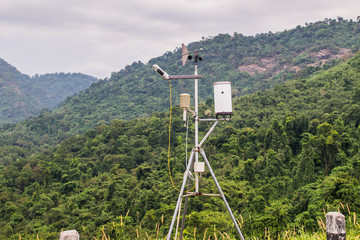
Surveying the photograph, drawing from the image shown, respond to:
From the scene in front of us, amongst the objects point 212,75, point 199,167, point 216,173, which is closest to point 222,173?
point 216,173

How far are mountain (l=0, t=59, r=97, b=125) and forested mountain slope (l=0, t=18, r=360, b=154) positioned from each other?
28.6 meters

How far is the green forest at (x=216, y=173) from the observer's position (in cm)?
1051

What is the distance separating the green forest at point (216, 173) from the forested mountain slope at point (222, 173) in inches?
2.2

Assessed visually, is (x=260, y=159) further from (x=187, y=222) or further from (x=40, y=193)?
(x=40, y=193)

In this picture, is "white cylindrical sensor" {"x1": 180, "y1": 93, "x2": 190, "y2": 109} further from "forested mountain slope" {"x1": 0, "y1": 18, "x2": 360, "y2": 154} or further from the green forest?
"forested mountain slope" {"x1": 0, "y1": 18, "x2": 360, "y2": 154}

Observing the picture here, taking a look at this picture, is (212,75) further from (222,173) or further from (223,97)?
(223,97)

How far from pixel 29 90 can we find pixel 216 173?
313ft

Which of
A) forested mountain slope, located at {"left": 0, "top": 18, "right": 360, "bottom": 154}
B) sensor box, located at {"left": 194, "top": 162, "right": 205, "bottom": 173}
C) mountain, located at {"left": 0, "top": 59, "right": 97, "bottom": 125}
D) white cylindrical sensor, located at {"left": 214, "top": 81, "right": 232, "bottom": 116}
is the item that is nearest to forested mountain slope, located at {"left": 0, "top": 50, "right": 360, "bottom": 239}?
sensor box, located at {"left": 194, "top": 162, "right": 205, "bottom": 173}

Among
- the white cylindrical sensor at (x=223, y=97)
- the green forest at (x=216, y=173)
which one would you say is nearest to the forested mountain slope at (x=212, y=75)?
the green forest at (x=216, y=173)

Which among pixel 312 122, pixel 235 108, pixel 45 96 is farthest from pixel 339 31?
pixel 45 96

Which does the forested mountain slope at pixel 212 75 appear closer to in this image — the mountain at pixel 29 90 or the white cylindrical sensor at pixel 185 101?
the mountain at pixel 29 90

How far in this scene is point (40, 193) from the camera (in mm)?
20500

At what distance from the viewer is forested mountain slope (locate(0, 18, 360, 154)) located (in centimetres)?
4524

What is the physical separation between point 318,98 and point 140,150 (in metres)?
11.9
